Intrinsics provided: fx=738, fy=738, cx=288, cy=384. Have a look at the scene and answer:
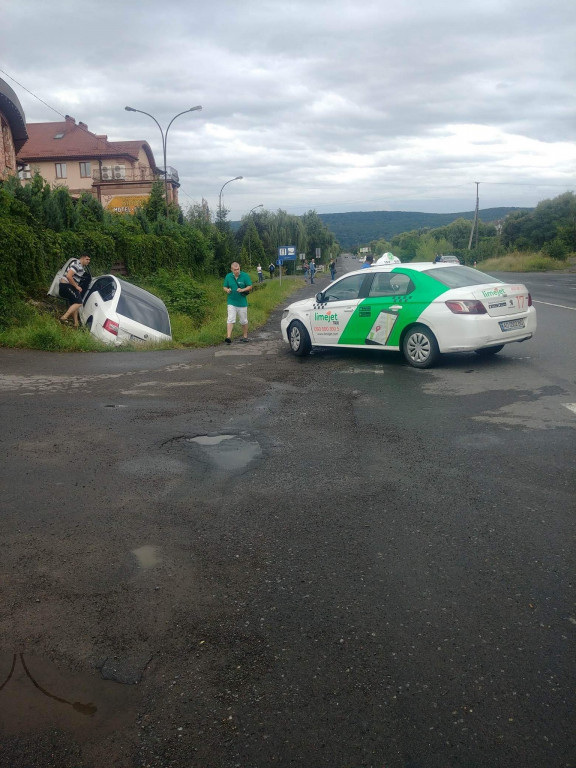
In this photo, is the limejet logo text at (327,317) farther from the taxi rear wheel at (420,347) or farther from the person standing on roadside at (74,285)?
the person standing on roadside at (74,285)

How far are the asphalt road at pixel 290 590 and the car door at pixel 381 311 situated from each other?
3460 millimetres

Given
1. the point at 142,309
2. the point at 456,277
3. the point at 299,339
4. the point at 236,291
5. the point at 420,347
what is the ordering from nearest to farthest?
the point at 420,347 → the point at 456,277 → the point at 299,339 → the point at 236,291 → the point at 142,309

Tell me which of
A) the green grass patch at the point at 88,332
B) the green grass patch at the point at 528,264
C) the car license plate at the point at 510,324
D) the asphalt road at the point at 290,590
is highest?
the car license plate at the point at 510,324

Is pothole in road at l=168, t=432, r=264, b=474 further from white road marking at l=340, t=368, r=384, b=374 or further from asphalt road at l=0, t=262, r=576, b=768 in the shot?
white road marking at l=340, t=368, r=384, b=374

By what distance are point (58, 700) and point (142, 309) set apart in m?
13.7

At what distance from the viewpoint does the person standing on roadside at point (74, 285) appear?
53.9 ft

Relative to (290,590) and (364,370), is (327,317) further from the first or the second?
(290,590)

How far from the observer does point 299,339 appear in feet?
43.1

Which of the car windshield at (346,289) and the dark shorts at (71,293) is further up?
the car windshield at (346,289)

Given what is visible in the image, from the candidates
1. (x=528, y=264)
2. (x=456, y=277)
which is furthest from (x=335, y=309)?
(x=528, y=264)

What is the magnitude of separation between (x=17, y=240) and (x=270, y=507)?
1390cm

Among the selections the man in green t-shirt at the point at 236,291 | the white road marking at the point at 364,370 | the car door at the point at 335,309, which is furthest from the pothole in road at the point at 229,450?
the man in green t-shirt at the point at 236,291

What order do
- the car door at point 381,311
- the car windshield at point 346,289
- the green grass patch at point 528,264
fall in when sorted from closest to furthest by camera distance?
the car door at point 381,311 → the car windshield at point 346,289 → the green grass patch at point 528,264

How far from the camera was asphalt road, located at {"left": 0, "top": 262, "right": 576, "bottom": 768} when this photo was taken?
2732 millimetres
